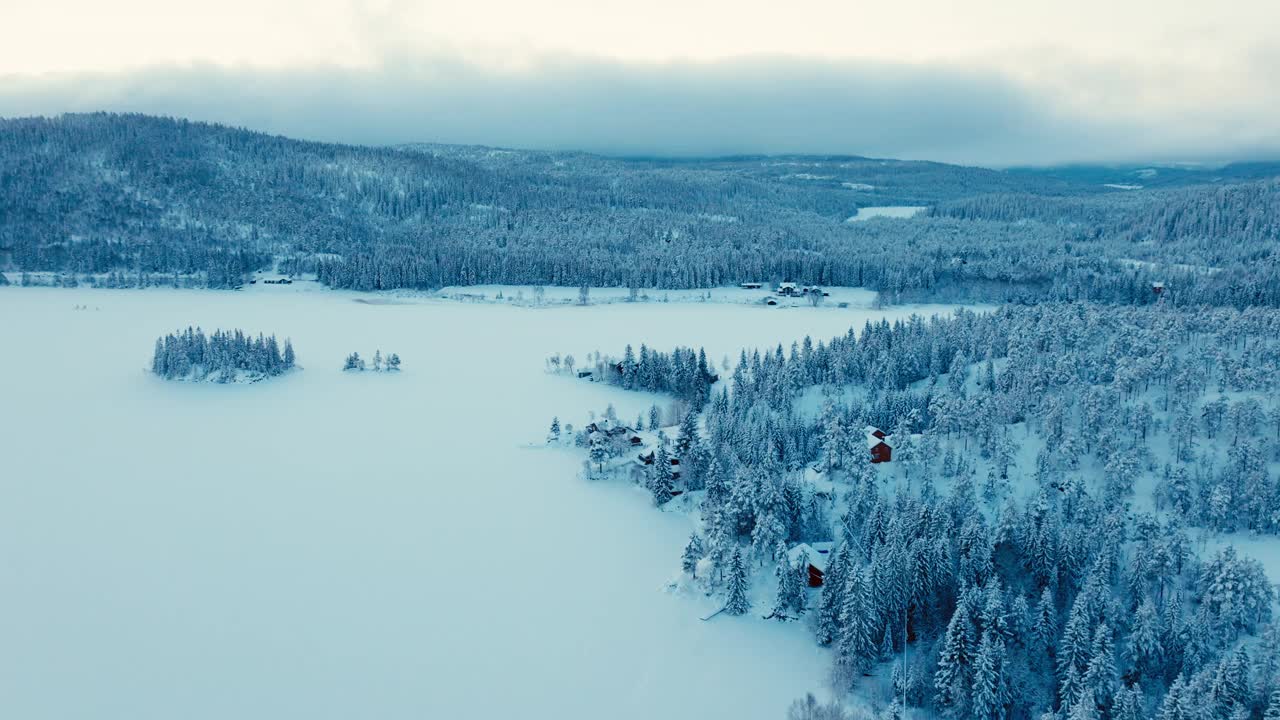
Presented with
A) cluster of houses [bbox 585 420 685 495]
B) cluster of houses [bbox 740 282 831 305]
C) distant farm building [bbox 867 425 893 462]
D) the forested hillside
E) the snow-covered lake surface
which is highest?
the forested hillside

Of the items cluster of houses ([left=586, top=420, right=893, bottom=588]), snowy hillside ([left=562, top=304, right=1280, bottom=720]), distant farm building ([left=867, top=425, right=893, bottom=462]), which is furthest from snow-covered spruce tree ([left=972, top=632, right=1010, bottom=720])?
distant farm building ([left=867, top=425, right=893, bottom=462])

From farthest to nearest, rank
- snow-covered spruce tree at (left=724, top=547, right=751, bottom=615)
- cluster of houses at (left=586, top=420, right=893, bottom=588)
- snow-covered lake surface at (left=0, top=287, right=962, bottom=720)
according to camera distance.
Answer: cluster of houses at (left=586, top=420, right=893, bottom=588) < snow-covered spruce tree at (left=724, top=547, right=751, bottom=615) < snow-covered lake surface at (left=0, top=287, right=962, bottom=720)

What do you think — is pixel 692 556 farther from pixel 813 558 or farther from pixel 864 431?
pixel 864 431

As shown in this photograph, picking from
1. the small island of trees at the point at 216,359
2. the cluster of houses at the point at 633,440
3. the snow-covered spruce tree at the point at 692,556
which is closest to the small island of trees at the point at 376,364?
the small island of trees at the point at 216,359

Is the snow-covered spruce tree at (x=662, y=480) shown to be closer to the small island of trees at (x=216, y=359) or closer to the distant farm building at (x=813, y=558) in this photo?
the distant farm building at (x=813, y=558)

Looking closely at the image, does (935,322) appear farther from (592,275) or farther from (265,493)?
(592,275)

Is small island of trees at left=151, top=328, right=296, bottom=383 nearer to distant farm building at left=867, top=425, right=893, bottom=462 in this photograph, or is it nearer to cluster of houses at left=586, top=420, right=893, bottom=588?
cluster of houses at left=586, top=420, right=893, bottom=588

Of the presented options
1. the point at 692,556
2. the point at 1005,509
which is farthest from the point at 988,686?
the point at 692,556

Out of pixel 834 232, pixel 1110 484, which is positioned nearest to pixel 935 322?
pixel 1110 484
